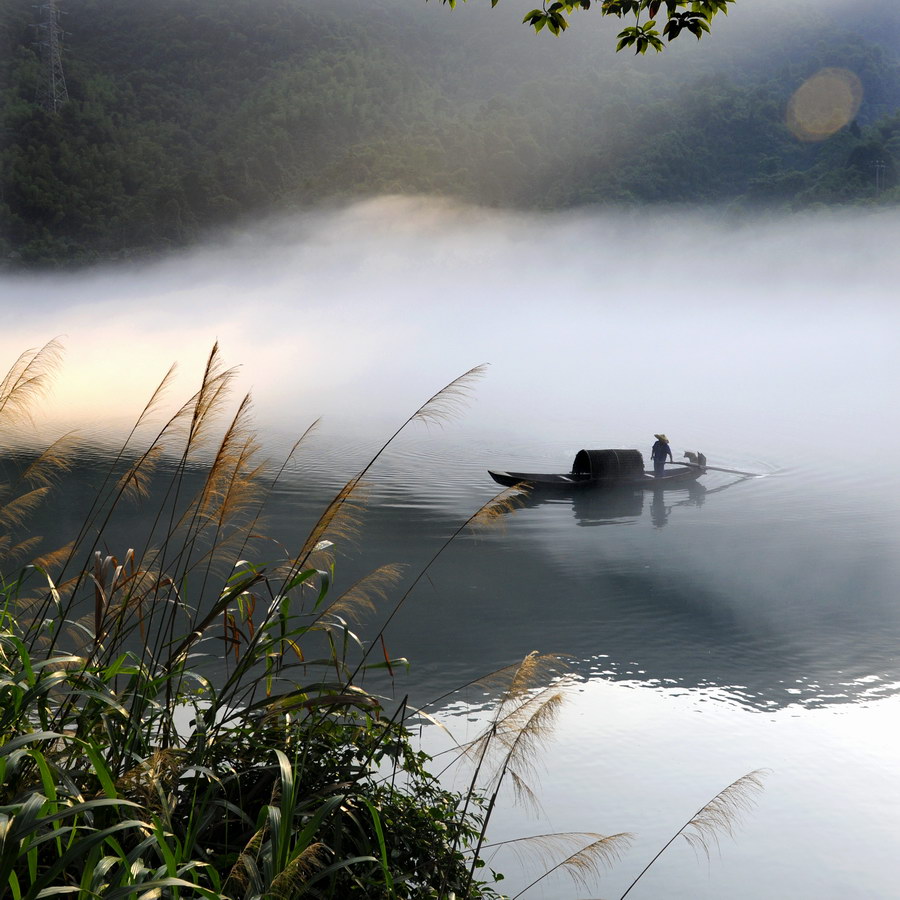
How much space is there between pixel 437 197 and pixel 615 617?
71.9m

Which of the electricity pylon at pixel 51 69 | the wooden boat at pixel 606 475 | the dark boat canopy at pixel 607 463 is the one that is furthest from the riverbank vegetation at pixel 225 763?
the electricity pylon at pixel 51 69

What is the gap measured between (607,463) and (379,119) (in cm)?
7026

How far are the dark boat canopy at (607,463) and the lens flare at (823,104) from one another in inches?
2289

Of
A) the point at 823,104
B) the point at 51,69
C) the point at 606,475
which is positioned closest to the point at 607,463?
the point at 606,475

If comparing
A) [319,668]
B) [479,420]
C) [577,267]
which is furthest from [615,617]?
[577,267]

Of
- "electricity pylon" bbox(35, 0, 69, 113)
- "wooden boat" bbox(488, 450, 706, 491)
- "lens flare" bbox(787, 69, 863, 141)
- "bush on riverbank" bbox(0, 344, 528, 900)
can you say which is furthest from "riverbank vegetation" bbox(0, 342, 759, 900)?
"electricity pylon" bbox(35, 0, 69, 113)

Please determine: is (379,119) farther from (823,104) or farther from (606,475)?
(606,475)

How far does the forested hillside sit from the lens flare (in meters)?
0.91

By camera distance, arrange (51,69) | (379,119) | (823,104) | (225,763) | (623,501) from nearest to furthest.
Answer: (225,763), (623,501), (51,69), (823,104), (379,119)

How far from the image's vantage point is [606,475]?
50.0ft

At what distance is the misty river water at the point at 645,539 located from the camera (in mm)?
5246

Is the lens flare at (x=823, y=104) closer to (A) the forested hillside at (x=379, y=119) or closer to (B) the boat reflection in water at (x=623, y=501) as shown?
(A) the forested hillside at (x=379, y=119)

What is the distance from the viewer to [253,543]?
10.9 m

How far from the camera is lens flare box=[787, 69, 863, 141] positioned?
6888cm
